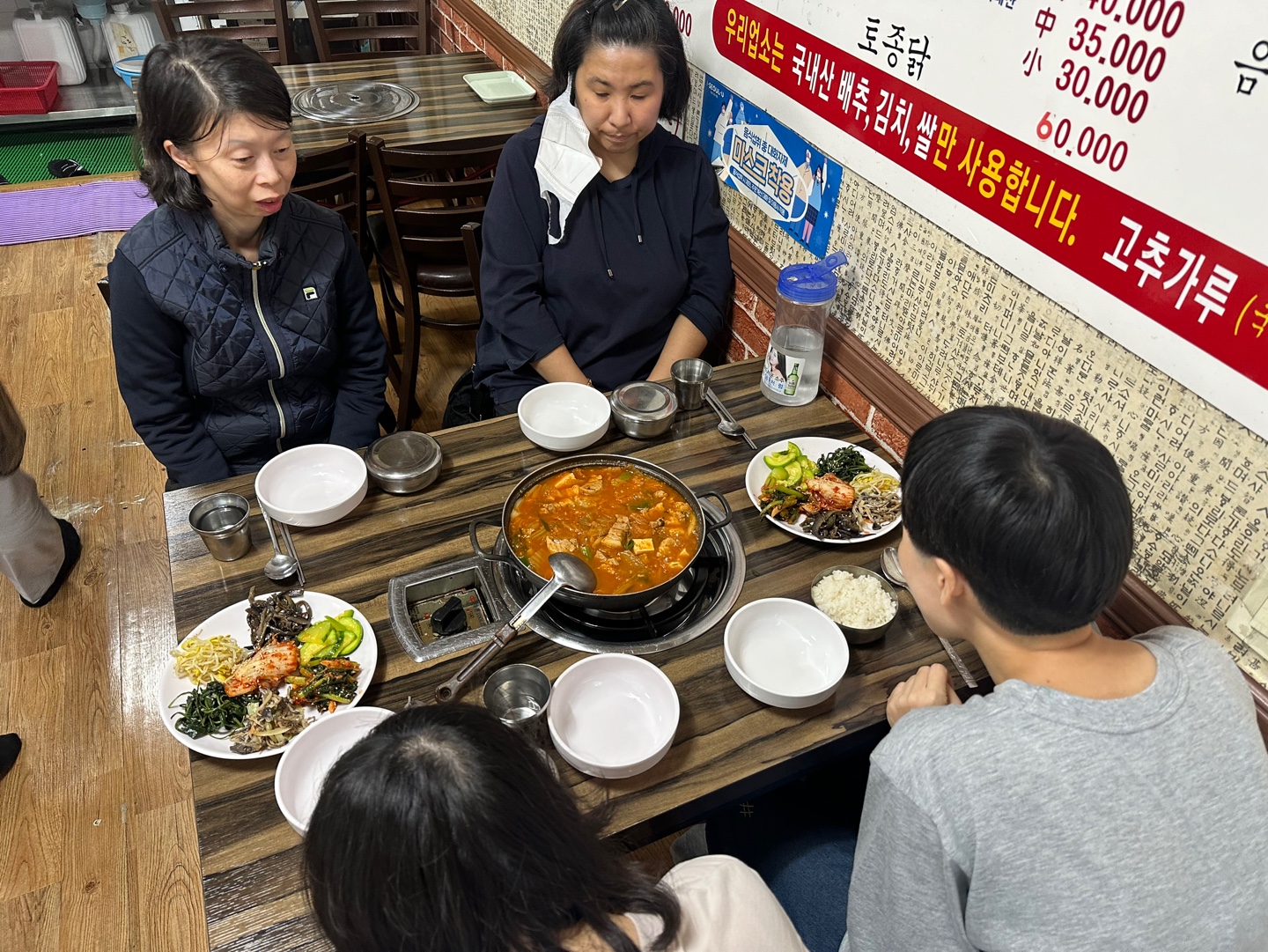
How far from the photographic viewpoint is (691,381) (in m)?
1.98

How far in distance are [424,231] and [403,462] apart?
160 cm

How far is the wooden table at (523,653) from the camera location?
45.9 inches

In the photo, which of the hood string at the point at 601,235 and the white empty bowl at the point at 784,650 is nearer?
the white empty bowl at the point at 784,650

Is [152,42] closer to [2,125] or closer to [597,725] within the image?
[2,125]

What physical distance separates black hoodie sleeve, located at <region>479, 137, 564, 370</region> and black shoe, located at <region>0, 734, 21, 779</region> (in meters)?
1.71

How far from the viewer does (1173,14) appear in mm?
1172

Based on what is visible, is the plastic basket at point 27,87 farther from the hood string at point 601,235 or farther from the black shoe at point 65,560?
the hood string at point 601,235

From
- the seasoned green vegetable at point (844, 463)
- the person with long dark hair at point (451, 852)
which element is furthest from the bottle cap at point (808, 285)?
the person with long dark hair at point (451, 852)

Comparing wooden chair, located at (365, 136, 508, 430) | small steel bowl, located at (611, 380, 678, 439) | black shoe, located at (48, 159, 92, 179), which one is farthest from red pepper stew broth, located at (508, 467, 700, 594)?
black shoe, located at (48, 159, 92, 179)

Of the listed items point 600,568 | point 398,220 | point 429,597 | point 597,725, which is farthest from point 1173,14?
point 398,220

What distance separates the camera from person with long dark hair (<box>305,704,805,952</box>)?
2.60 ft

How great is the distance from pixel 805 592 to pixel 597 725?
19.5 inches

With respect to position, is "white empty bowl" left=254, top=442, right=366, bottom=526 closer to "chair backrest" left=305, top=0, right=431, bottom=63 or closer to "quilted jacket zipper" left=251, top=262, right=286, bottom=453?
"quilted jacket zipper" left=251, top=262, right=286, bottom=453

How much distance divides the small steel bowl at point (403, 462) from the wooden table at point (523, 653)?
1.2 inches
